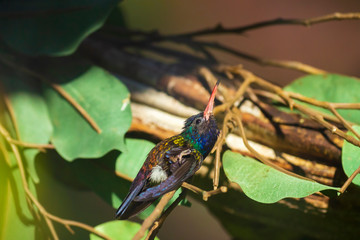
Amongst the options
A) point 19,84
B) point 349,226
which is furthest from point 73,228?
point 349,226

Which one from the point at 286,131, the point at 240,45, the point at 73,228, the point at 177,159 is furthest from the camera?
the point at 240,45

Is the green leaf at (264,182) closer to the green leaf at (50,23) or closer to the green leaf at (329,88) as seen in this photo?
the green leaf at (329,88)

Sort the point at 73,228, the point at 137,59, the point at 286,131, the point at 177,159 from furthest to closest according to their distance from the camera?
the point at 137,59
the point at 286,131
the point at 73,228
the point at 177,159

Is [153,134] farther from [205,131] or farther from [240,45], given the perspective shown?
[240,45]

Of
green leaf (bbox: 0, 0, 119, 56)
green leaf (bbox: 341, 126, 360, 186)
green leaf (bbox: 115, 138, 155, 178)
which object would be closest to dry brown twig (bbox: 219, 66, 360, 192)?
green leaf (bbox: 341, 126, 360, 186)

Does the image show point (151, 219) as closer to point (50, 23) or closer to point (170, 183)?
point (170, 183)

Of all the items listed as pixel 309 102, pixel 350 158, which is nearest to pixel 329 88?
pixel 309 102
